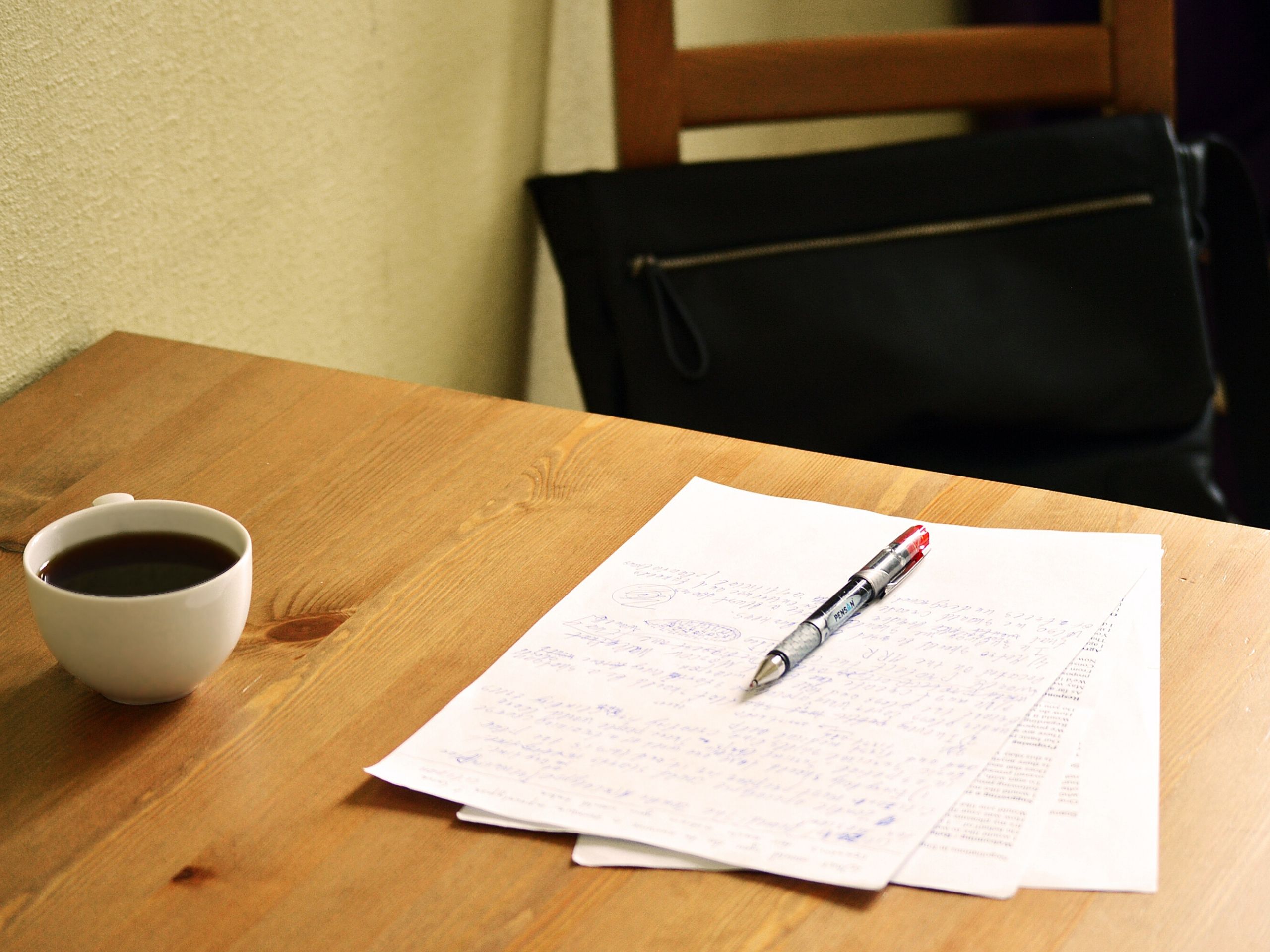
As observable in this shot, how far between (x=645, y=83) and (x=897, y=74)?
0.24 m

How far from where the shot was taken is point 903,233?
1095 mm

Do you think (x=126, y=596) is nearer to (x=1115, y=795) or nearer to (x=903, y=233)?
(x=1115, y=795)

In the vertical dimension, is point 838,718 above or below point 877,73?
below

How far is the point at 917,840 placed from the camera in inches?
16.0

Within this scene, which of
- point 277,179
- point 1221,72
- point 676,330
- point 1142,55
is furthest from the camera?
point 1221,72

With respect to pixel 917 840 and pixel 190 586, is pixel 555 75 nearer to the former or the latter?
pixel 190 586

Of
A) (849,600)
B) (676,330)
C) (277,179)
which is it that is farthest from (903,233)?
(849,600)

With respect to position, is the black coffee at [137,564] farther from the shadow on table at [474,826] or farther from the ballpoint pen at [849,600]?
the ballpoint pen at [849,600]

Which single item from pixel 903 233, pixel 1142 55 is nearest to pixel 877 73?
pixel 903 233

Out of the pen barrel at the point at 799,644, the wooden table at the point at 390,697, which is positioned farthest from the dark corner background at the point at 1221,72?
the pen barrel at the point at 799,644

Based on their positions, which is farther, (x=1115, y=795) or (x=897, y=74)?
(x=897, y=74)

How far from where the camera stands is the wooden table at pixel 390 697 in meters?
0.39

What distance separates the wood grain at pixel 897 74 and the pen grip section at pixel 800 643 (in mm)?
692

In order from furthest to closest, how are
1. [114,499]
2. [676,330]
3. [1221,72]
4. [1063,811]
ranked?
1. [1221,72]
2. [676,330]
3. [114,499]
4. [1063,811]
